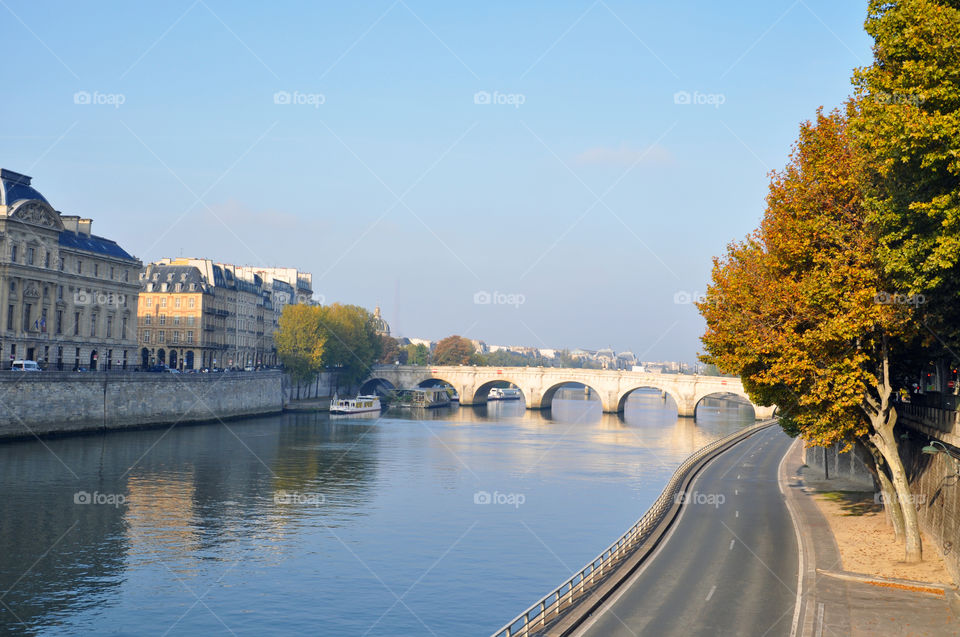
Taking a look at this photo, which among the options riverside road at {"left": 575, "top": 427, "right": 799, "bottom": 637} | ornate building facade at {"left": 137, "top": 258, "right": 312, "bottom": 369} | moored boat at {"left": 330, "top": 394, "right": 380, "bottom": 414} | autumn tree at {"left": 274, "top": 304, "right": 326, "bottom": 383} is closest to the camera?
riverside road at {"left": 575, "top": 427, "right": 799, "bottom": 637}

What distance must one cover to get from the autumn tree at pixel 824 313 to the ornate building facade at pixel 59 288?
70827 millimetres

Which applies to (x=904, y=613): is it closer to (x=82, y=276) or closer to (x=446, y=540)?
(x=446, y=540)

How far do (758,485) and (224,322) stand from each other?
354 feet

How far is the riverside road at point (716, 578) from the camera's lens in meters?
28.4

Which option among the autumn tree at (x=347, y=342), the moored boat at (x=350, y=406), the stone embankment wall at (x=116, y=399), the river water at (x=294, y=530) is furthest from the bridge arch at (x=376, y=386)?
the river water at (x=294, y=530)

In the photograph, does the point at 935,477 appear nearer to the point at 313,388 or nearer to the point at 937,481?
the point at 937,481

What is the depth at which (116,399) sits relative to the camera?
90625 millimetres

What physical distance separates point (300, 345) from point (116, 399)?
2082 inches

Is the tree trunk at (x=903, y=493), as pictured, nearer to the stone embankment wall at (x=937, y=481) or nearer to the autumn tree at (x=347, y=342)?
the stone embankment wall at (x=937, y=481)

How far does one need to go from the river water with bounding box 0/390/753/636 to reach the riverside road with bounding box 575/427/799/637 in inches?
Result: 199

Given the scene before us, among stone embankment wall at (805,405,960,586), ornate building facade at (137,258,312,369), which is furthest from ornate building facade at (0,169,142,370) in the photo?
stone embankment wall at (805,405,960,586)

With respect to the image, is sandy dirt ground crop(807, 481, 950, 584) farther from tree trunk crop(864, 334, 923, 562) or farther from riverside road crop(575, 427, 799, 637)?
riverside road crop(575, 427, 799, 637)

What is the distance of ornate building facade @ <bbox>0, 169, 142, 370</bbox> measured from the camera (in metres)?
87.1

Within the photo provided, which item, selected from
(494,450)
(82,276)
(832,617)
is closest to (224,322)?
(82,276)
